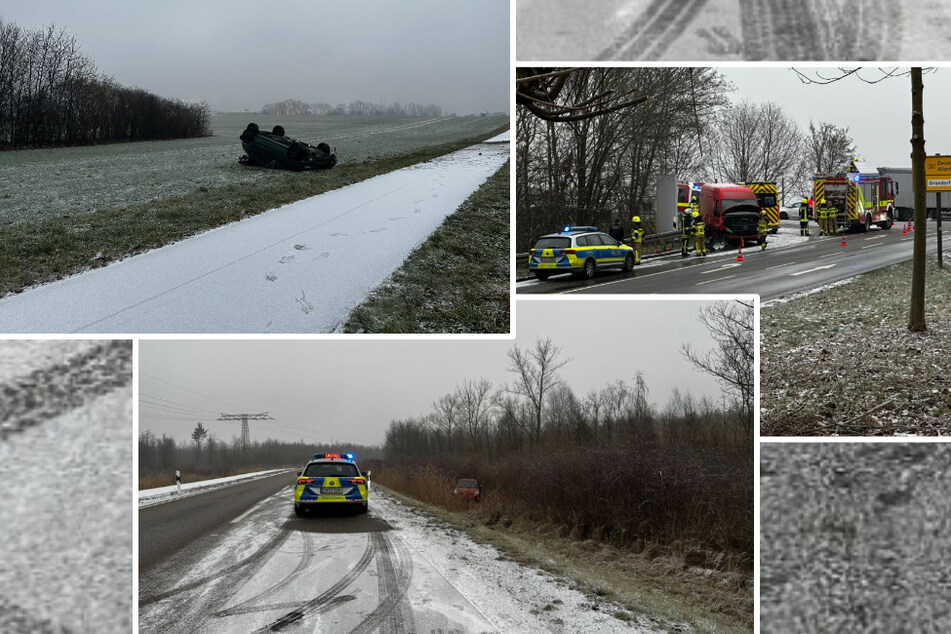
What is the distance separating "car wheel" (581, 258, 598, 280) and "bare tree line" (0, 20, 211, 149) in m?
10.9

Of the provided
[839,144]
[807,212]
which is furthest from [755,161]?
[807,212]

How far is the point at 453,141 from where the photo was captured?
2427cm

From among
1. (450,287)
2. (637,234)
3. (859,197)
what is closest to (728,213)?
(637,234)

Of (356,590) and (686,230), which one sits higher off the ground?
(686,230)

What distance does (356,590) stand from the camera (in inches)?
256

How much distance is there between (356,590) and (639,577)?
3.53 m

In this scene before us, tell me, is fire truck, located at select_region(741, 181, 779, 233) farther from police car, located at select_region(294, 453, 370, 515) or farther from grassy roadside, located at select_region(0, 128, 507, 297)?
police car, located at select_region(294, 453, 370, 515)

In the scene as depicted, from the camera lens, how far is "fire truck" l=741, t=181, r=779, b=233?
19.3 m

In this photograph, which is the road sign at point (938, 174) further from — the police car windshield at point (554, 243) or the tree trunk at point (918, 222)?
the police car windshield at point (554, 243)

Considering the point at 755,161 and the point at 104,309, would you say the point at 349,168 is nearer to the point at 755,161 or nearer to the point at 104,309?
the point at 755,161

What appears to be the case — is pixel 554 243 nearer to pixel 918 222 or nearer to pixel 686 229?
pixel 918 222

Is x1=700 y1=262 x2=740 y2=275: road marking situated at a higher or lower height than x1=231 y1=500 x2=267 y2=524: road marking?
higher

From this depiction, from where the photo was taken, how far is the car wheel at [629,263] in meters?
14.9

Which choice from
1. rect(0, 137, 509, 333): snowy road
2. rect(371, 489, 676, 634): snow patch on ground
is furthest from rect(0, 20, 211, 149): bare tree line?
rect(371, 489, 676, 634): snow patch on ground
